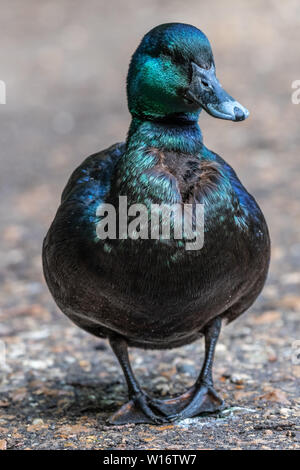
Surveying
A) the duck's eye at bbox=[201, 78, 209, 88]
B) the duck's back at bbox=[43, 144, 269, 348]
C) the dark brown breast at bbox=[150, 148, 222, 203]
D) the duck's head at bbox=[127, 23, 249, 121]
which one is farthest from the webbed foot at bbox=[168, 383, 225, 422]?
the duck's eye at bbox=[201, 78, 209, 88]

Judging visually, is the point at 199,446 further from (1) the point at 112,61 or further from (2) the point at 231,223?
(1) the point at 112,61

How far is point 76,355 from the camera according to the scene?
5777mm

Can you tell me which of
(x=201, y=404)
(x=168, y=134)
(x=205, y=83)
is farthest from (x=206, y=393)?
(x=205, y=83)

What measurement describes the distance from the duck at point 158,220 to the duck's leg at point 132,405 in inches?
8.2

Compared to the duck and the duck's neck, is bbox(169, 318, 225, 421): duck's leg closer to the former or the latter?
the duck

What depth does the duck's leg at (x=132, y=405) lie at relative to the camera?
4453 millimetres

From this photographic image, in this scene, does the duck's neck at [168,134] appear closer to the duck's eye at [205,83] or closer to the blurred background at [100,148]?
the duck's eye at [205,83]

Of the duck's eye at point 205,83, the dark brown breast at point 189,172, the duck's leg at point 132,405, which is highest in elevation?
the duck's eye at point 205,83

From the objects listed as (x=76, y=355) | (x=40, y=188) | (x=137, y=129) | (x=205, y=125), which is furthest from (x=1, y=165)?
(x=137, y=129)

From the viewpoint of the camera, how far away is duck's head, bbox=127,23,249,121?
391cm

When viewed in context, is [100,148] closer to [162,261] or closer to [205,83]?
[205,83]

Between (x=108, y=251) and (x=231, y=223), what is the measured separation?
609 mm

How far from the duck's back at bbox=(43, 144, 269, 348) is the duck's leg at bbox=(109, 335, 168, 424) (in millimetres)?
190

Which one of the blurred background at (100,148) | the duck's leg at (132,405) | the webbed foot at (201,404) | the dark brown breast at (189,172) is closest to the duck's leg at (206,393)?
the webbed foot at (201,404)
